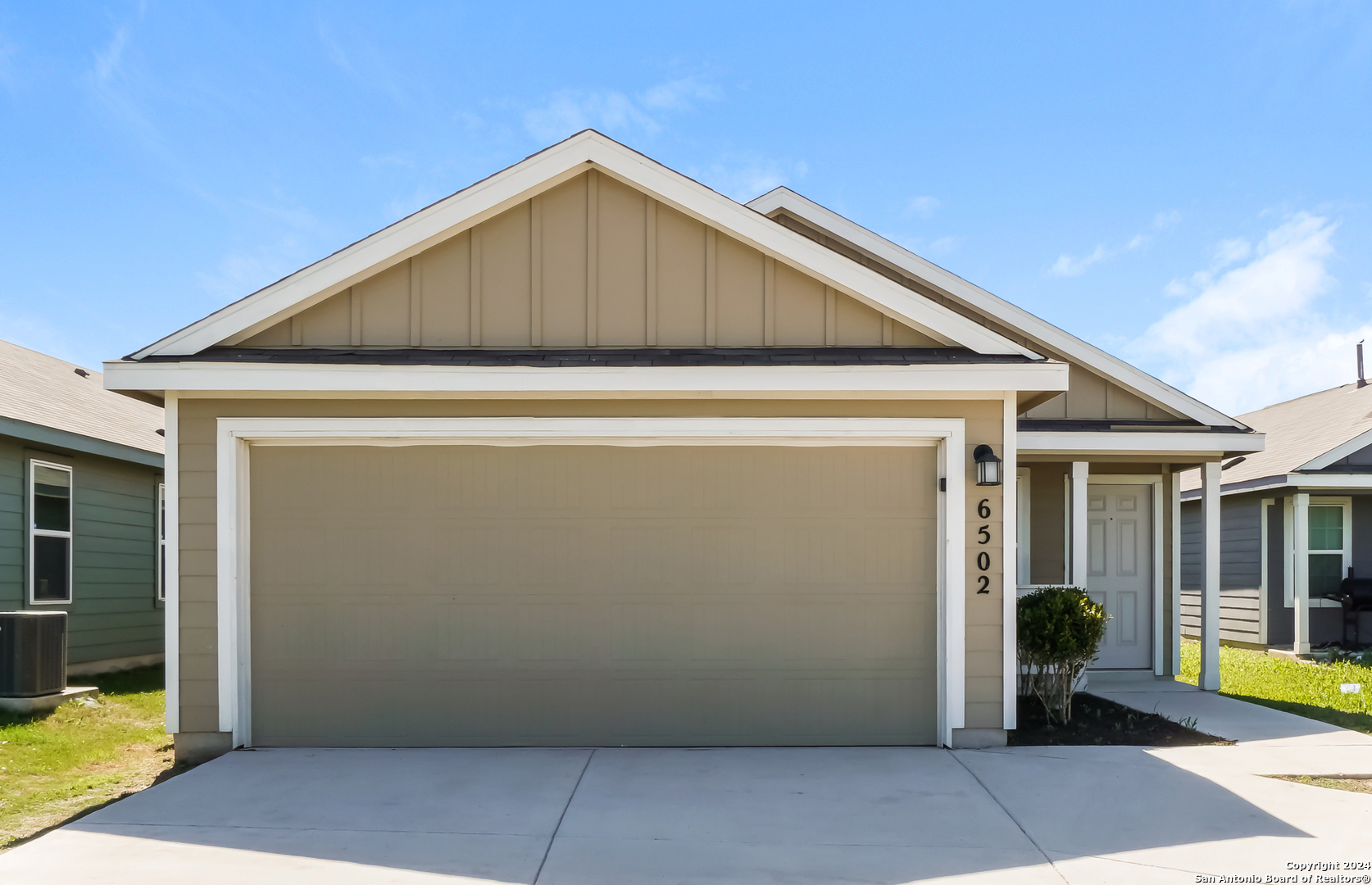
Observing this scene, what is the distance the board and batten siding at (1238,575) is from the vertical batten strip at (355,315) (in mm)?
11917

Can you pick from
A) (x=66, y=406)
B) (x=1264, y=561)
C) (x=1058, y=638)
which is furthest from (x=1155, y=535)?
(x=66, y=406)

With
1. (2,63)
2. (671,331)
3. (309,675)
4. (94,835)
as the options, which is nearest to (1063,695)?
(671,331)

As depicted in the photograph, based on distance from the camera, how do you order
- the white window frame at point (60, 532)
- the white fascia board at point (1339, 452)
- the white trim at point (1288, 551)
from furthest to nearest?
the white trim at point (1288, 551) → the white fascia board at point (1339, 452) → the white window frame at point (60, 532)

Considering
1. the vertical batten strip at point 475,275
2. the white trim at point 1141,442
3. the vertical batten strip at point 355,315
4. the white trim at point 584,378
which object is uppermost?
the vertical batten strip at point 475,275

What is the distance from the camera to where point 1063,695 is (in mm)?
7605

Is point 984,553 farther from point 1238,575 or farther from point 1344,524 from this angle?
point 1238,575

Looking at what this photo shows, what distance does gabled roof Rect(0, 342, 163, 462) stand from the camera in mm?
10380

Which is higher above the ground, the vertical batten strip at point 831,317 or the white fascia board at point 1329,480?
the vertical batten strip at point 831,317

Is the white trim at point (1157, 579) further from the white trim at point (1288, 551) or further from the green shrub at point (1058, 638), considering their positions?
the white trim at point (1288, 551)

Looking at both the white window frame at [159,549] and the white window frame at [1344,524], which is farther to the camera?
the white window frame at [1344,524]

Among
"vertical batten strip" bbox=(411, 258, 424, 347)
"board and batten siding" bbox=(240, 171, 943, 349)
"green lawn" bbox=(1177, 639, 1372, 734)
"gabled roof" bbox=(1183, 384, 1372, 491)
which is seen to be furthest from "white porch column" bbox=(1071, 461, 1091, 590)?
"vertical batten strip" bbox=(411, 258, 424, 347)

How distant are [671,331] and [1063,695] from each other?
4.30 metres

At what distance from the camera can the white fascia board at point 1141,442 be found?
9.18 m

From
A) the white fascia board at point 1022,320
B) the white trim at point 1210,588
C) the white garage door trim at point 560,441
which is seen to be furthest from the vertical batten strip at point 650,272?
the white trim at point 1210,588
